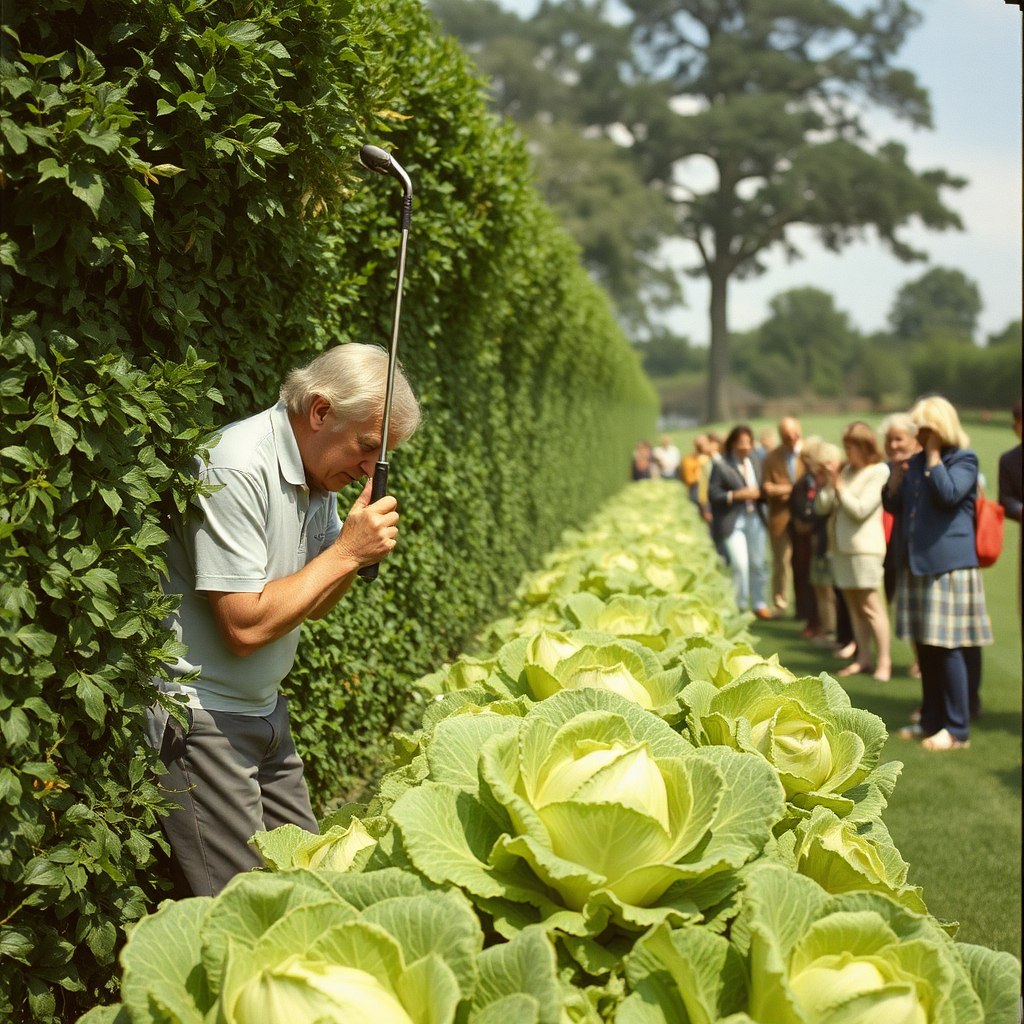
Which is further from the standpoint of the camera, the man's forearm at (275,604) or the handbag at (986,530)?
the handbag at (986,530)

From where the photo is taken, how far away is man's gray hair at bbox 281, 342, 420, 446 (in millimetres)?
2459

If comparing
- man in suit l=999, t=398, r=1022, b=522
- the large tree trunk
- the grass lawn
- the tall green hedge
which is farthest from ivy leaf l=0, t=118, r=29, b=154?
the large tree trunk

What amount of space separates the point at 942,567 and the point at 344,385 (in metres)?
4.97

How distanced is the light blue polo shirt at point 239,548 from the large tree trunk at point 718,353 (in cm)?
5054

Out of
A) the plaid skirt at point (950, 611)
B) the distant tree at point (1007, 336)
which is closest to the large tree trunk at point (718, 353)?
the distant tree at point (1007, 336)

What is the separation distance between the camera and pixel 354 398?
8.12 ft

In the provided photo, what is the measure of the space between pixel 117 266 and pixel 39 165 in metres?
0.31

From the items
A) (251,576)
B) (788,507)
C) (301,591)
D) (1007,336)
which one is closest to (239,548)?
(251,576)

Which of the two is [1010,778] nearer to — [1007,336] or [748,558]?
[748,558]

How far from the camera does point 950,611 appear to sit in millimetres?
6152

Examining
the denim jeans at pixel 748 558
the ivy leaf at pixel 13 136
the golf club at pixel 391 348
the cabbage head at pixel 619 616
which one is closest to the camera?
the ivy leaf at pixel 13 136

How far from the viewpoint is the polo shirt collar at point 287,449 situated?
2.40 m

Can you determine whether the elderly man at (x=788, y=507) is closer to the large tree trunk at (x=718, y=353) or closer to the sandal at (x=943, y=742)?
the sandal at (x=943, y=742)

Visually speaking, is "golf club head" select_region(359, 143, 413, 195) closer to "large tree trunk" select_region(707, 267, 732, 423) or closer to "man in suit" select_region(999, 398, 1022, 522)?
"man in suit" select_region(999, 398, 1022, 522)
